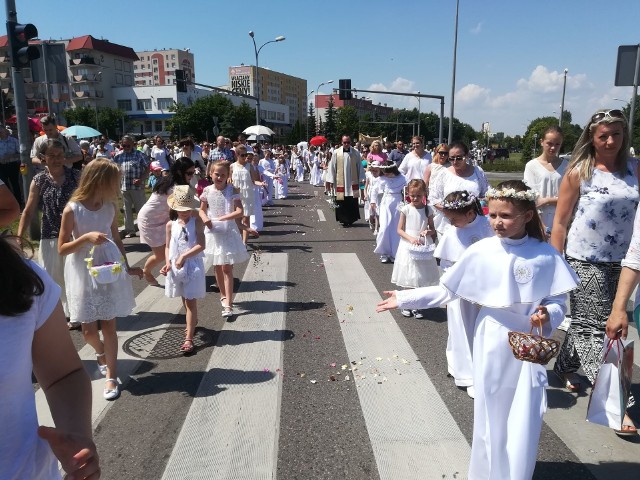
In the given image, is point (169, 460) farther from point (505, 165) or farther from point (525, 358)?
point (505, 165)

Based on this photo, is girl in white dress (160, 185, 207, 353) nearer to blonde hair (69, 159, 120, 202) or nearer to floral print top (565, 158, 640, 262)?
blonde hair (69, 159, 120, 202)

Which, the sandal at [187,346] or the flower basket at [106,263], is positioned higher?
the flower basket at [106,263]

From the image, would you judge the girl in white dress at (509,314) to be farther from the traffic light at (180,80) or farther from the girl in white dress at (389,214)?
the traffic light at (180,80)

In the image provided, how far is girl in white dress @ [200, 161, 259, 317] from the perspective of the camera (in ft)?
20.0

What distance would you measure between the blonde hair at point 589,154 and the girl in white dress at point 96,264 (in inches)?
142

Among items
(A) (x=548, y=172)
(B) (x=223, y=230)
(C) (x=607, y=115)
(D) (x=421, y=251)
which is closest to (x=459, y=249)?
(D) (x=421, y=251)

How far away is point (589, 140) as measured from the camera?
3840mm

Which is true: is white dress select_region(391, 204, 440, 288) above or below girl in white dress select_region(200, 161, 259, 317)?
below

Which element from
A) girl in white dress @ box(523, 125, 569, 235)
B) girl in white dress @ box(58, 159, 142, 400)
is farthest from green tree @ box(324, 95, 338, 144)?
girl in white dress @ box(58, 159, 142, 400)

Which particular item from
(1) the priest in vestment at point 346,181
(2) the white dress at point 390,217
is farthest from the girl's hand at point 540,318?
(1) the priest in vestment at point 346,181

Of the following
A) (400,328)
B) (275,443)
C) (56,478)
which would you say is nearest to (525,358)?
(275,443)

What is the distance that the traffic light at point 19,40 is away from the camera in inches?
358

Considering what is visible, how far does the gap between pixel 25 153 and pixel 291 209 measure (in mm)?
9058

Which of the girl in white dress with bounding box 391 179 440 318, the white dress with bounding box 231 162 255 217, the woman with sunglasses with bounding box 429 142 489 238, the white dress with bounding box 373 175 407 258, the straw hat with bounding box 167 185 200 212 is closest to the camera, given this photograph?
the straw hat with bounding box 167 185 200 212
